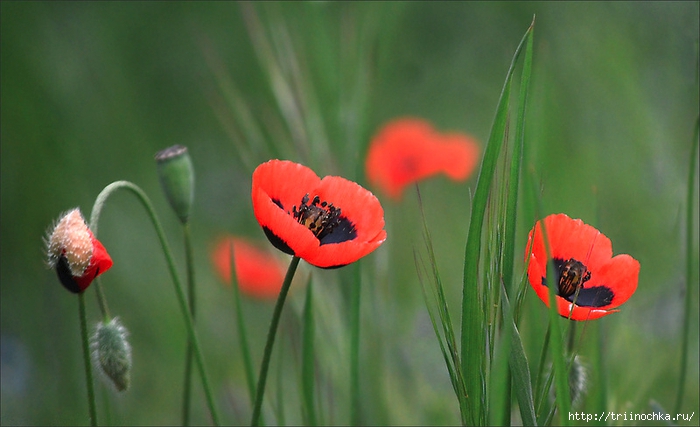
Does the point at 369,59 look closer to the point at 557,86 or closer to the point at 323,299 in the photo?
the point at 323,299

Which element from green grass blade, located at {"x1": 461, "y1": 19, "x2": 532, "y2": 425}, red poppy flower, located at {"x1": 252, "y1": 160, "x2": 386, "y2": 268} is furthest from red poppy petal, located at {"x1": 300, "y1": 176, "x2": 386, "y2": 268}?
green grass blade, located at {"x1": 461, "y1": 19, "x2": 532, "y2": 425}

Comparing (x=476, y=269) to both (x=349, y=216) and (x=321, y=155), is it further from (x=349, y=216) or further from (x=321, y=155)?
(x=321, y=155)

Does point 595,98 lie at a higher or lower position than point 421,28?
lower

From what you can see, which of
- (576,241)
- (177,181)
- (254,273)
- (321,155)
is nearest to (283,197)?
(177,181)

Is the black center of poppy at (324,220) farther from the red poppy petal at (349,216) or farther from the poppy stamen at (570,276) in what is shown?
the poppy stamen at (570,276)

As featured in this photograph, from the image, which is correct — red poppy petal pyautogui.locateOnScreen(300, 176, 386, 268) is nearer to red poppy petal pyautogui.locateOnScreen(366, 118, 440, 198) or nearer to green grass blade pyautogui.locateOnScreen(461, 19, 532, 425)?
green grass blade pyautogui.locateOnScreen(461, 19, 532, 425)

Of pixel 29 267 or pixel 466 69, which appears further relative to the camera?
pixel 466 69

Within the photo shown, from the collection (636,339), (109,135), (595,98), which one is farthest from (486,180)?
(109,135)

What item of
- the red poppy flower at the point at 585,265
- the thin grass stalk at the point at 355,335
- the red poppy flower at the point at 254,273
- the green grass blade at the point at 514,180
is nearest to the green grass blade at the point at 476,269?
the green grass blade at the point at 514,180
